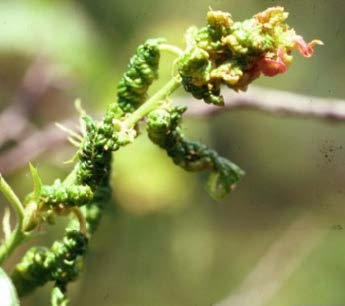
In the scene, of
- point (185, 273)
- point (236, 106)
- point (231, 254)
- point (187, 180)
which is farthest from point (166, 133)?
point (231, 254)

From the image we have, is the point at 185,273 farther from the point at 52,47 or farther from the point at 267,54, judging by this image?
the point at 267,54

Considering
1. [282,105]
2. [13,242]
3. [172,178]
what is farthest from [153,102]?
[172,178]

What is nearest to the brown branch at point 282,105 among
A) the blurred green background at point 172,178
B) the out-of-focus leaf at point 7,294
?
the blurred green background at point 172,178

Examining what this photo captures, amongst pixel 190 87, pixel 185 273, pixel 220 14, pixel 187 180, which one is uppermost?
pixel 220 14

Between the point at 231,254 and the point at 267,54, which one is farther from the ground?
the point at 267,54

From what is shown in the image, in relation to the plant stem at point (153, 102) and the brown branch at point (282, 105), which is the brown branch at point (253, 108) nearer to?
the brown branch at point (282, 105)

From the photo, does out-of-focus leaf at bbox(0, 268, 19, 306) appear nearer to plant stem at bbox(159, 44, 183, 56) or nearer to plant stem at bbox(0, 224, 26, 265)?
plant stem at bbox(0, 224, 26, 265)
